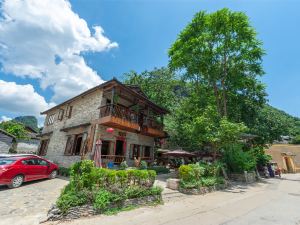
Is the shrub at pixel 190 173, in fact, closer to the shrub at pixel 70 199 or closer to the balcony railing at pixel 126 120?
the balcony railing at pixel 126 120

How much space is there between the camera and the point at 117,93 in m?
15.8

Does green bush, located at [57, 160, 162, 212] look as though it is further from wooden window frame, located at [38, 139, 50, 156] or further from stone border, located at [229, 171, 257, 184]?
wooden window frame, located at [38, 139, 50, 156]

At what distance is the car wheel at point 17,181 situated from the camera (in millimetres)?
9586

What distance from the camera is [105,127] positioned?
572 inches

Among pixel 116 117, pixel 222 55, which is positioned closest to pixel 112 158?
pixel 116 117

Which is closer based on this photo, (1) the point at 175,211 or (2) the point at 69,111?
(1) the point at 175,211

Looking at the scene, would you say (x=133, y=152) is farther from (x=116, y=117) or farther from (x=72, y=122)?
(x=72, y=122)

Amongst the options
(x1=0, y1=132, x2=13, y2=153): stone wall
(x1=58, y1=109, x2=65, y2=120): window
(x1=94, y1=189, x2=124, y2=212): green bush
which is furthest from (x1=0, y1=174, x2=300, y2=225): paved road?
(x1=58, y1=109, x2=65, y2=120): window

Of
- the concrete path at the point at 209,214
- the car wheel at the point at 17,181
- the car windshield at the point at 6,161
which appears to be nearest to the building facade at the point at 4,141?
the car windshield at the point at 6,161

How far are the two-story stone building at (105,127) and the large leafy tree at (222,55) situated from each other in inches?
284

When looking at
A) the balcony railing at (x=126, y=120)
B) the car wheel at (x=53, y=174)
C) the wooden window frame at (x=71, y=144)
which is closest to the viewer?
the car wheel at (x=53, y=174)

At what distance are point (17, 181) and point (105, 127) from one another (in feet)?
21.6

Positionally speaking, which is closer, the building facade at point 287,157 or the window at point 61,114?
the window at point 61,114

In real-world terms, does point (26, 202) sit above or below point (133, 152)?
below
